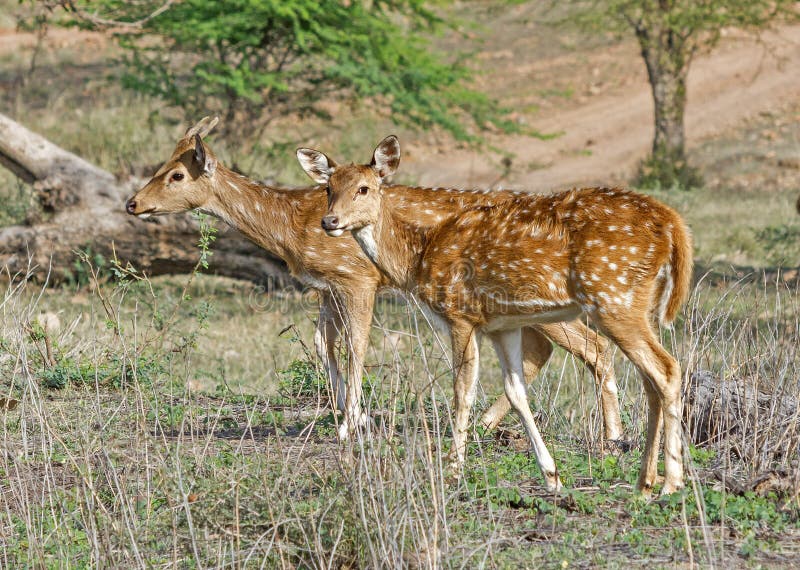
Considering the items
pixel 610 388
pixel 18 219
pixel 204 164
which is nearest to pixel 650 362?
pixel 610 388

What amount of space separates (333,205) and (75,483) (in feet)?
6.96

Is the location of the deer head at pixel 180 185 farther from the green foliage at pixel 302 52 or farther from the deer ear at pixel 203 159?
the green foliage at pixel 302 52

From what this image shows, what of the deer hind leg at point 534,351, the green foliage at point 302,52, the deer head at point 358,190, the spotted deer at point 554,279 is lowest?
the deer hind leg at point 534,351

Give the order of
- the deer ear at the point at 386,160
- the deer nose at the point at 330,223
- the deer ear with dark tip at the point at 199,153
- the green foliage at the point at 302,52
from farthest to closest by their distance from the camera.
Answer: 1. the green foliage at the point at 302,52
2. the deer ear with dark tip at the point at 199,153
3. the deer ear at the point at 386,160
4. the deer nose at the point at 330,223

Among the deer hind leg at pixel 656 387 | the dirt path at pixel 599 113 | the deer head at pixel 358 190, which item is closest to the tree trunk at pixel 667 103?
the dirt path at pixel 599 113

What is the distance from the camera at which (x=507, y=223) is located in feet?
21.5

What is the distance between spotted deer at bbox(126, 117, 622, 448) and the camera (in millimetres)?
8023

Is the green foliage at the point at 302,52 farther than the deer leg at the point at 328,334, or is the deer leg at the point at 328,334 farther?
the green foliage at the point at 302,52

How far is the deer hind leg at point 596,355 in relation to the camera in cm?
757

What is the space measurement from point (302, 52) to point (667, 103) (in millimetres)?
7430

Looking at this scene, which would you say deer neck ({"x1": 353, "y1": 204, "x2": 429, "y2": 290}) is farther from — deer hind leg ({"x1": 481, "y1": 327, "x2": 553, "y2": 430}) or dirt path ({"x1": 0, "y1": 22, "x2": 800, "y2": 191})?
dirt path ({"x1": 0, "y1": 22, "x2": 800, "y2": 191})

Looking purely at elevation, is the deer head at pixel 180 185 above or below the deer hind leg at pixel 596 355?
above

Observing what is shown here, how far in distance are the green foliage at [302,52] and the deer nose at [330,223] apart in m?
8.75

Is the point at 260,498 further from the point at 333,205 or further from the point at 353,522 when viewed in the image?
the point at 333,205
